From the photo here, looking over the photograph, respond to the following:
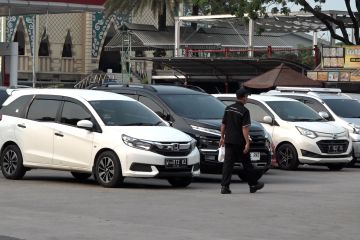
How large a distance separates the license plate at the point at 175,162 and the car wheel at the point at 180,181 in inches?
21.8

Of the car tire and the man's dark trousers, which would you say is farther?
the car tire

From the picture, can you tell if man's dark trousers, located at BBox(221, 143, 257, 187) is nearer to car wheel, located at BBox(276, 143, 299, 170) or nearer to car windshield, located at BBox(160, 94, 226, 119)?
car windshield, located at BBox(160, 94, 226, 119)

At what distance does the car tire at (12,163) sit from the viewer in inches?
717

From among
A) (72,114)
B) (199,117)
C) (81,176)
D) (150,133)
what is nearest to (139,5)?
(199,117)

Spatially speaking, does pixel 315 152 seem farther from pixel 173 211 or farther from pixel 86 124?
pixel 173 211

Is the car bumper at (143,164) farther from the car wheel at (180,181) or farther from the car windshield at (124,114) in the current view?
the car windshield at (124,114)

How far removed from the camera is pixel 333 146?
75.7 ft

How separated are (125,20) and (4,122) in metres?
56.7

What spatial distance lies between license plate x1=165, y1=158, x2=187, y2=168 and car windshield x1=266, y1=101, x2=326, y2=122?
687cm

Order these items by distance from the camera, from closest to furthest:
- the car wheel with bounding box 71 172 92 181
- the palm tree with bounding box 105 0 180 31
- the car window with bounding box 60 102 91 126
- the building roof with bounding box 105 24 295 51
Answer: the car window with bounding box 60 102 91 126, the car wheel with bounding box 71 172 92 181, the building roof with bounding box 105 24 295 51, the palm tree with bounding box 105 0 180 31

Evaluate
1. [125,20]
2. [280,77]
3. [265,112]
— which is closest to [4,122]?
[265,112]

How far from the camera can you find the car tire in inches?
717

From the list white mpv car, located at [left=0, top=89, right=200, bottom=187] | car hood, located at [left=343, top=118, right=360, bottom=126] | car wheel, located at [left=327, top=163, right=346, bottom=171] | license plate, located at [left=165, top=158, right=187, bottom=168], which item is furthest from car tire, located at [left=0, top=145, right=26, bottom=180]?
car hood, located at [left=343, top=118, right=360, bottom=126]

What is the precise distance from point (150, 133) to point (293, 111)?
762 cm
